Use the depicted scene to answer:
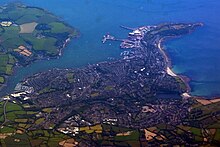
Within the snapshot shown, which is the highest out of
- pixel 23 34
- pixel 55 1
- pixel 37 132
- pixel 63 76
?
pixel 55 1

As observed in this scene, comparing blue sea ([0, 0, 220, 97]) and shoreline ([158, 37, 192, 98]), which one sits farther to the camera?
blue sea ([0, 0, 220, 97])

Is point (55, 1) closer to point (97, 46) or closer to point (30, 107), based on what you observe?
point (97, 46)

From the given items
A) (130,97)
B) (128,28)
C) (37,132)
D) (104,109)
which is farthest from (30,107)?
(128,28)

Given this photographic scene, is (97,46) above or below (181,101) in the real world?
above

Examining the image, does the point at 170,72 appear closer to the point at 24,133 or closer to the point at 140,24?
the point at 140,24

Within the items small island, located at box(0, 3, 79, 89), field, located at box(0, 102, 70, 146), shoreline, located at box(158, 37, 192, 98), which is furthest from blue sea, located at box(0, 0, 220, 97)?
field, located at box(0, 102, 70, 146)

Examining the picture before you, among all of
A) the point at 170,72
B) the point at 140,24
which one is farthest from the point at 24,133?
the point at 140,24

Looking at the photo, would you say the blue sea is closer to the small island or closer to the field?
the small island
